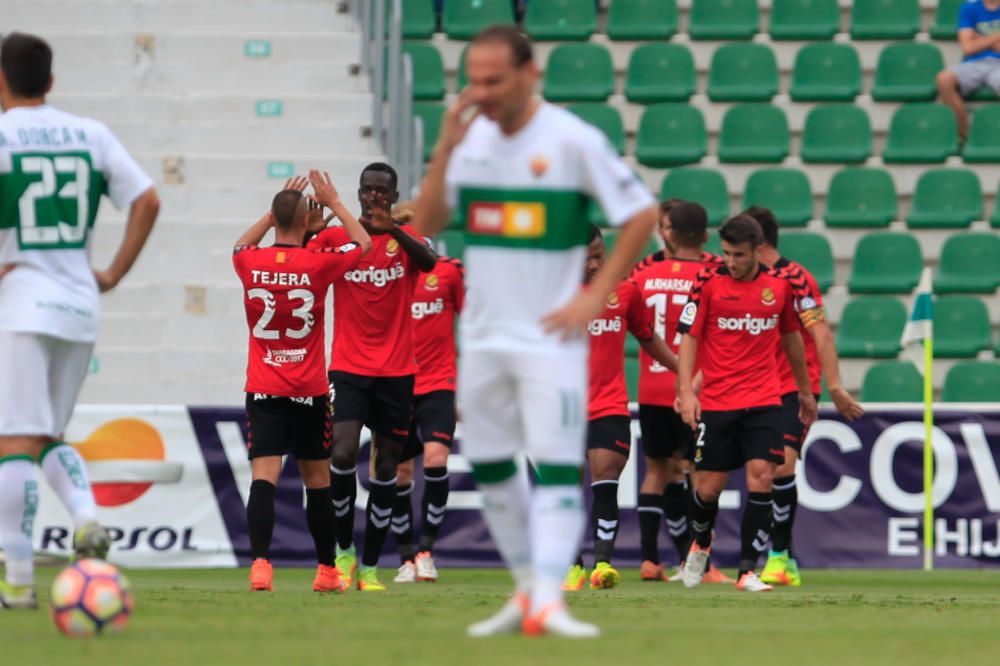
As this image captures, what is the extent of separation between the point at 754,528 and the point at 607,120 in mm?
6842

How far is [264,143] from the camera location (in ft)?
53.8

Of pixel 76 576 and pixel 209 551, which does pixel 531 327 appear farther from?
pixel 209 551

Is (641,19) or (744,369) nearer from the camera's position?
(744,369)

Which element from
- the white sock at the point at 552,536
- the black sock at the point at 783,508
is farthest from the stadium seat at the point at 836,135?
the white sock at the point at 552,536

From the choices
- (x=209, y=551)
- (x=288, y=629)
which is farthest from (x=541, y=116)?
(x=209, y=551)

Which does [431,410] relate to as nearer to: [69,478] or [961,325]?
[69,478]

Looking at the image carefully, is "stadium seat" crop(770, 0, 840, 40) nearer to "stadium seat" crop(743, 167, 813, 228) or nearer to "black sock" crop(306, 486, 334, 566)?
"stadium seat" crop(743, 167, 813, 228)

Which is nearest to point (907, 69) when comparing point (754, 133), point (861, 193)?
point (861, 193)

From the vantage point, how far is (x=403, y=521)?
1158 centimetres

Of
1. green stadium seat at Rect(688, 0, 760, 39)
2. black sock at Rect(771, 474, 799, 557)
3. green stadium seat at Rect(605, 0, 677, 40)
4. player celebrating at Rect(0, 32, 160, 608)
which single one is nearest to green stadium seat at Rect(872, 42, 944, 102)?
green stadium seat at Rect(688, 0, 760, 39)

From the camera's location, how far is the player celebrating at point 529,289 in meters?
5.61

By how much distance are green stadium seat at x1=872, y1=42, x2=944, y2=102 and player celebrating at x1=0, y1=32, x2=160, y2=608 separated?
11645 millimetres

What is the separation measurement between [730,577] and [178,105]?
759 cm

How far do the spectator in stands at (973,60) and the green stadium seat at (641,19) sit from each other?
274 centimetres
